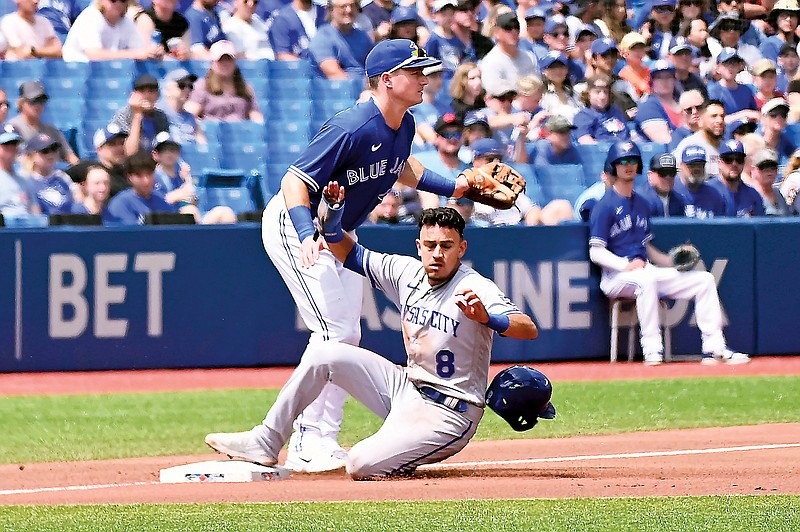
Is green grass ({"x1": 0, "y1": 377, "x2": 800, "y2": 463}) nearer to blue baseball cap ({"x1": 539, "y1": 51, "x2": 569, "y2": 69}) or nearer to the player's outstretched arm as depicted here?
the player's outstretched arm

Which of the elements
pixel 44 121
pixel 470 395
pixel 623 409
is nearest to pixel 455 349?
pixel 470 395

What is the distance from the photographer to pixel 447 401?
644 centimetres

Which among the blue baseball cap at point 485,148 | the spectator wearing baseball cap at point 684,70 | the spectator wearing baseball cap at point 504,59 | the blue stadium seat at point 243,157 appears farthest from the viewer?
the spectator wearing baseball cap at point 684,70

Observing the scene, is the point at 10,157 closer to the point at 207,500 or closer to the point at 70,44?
the point at 70,44

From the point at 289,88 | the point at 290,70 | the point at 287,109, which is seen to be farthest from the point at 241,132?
the point at 290,70

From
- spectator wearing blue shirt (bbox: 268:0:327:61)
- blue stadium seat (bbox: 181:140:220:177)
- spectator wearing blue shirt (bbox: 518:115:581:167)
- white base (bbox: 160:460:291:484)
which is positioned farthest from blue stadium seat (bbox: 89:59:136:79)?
white base (bbox: 160:460:291:484)

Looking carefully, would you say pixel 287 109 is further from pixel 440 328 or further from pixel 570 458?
pixel 440 328

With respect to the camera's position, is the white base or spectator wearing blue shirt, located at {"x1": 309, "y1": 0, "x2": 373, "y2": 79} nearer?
the white base

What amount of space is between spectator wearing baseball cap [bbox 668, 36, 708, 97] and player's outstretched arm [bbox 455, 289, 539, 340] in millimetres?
9597

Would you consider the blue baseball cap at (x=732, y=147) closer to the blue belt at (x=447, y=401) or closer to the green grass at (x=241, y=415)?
the green grass at (x=241, y=415)

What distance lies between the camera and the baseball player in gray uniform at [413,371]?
6.32 meters

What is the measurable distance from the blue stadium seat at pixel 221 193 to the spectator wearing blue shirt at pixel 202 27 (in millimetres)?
1771

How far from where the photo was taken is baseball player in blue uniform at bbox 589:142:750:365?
12.1m

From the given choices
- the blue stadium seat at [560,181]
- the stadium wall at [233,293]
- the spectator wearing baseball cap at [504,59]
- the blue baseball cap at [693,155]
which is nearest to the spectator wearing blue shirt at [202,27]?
the spectator wearing baseball cap at [504,59]
